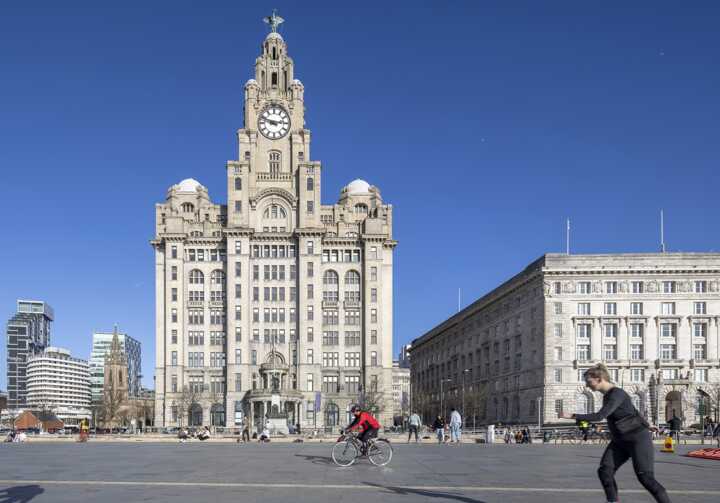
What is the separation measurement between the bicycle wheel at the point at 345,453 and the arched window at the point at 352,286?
95.2 meters

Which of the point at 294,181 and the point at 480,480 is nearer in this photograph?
the point at 480,480

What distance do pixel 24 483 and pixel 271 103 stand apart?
11160 centimetres

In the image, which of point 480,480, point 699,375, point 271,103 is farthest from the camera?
point 271,103

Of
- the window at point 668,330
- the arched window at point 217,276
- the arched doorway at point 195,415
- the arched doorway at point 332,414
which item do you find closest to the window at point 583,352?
the window at point 668,330

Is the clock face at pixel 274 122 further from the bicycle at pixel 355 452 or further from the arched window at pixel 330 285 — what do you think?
the bicycle at pixel 355 452

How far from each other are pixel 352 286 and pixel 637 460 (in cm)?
10869

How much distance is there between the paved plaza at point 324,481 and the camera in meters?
17.3

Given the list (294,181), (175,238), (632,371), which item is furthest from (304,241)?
(632,371)

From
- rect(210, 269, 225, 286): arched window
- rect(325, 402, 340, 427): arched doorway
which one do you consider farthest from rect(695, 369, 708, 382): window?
rect(210, 269, 225, 286): arched window

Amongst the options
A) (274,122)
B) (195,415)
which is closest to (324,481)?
(195,415)

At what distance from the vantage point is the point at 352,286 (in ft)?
402

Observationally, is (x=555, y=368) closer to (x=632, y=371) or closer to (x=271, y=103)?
(x=632, y=371)

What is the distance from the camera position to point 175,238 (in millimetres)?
120875

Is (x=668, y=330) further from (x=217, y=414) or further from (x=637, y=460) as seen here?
(x=637, y=460)
